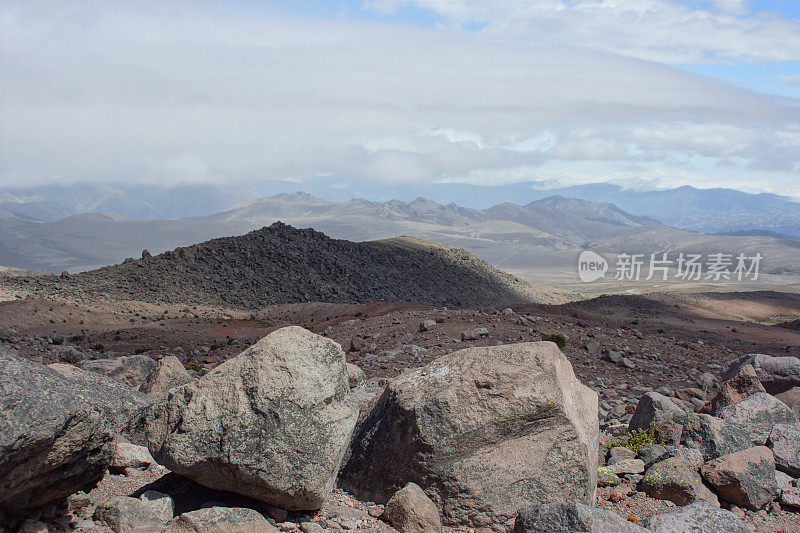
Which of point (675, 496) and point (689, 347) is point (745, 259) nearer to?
point (689, 347)

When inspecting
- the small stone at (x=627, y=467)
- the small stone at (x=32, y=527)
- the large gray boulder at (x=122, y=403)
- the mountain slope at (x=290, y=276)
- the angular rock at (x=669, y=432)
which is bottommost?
the mountain slope at (x=290, y=276)

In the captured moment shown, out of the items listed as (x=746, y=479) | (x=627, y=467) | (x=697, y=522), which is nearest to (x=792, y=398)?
(x=746, y=479)

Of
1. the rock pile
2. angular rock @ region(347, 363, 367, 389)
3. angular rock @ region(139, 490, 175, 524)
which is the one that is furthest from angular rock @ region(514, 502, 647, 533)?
angular rock @ region(347, 363, 367, 389)

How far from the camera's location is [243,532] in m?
5.23

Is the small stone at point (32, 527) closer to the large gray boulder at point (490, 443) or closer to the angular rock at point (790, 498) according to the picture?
the large gray boulder at point (490, 443)

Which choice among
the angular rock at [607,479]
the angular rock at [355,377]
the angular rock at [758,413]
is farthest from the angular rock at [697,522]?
the angular rock at [355,377]

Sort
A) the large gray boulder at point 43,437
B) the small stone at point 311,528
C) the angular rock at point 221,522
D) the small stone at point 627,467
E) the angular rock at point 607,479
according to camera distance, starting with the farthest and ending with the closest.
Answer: the small stone at point 627,467
the angular rock at point 607,479
the small stone at point 311,528
the angular rock at point 221,522
the large gray boulder at point 43,437

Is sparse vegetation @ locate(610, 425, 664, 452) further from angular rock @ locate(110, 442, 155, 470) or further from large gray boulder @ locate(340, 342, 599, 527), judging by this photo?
angular rock @ locate(110, 442, 155, 470)

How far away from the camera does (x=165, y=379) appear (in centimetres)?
1045

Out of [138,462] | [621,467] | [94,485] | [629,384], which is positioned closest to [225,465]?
[94,485]

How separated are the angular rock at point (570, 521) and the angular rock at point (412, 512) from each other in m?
0.82

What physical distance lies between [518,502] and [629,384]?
364 inches

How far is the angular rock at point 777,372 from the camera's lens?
11.2m

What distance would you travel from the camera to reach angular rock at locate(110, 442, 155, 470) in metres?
6.41
